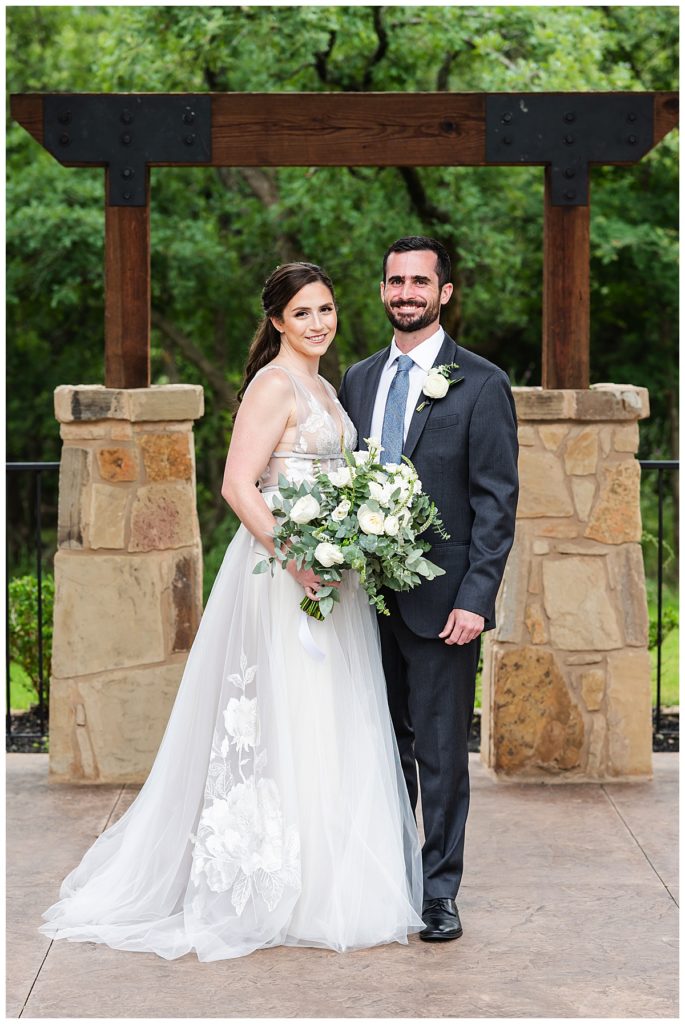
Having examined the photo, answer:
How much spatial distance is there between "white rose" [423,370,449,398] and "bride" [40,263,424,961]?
1.00 feet

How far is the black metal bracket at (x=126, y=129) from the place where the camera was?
4.86 meters

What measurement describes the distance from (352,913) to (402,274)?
180cm

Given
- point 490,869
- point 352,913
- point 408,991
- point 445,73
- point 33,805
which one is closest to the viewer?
point 408,991

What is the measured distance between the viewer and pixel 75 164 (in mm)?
4934

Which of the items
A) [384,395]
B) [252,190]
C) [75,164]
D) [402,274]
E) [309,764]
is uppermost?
[252,190]

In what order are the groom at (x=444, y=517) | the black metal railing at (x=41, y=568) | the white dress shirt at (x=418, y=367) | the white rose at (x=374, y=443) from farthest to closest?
the black metal railing at (x=41, y=568)
the white dress shirt at (x=418, y=367)
the groom at (x=444, y=517)
the white rose at (x=374, y=443)

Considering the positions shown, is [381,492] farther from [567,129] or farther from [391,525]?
[567,129]

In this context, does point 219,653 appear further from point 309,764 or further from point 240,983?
point 240,983

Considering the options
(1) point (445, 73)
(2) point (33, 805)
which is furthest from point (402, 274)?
(1) point (445, 73)

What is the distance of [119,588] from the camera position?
16.5ft

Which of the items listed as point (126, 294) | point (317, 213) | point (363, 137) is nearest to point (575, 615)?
point (363, 137)

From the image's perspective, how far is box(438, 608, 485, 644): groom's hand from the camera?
142 inches

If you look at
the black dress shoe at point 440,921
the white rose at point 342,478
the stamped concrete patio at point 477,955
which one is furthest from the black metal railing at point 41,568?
the white rose at point 342,478

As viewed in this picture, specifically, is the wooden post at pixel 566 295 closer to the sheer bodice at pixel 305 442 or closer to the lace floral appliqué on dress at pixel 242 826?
the sheer bodice at pixel 305 442
